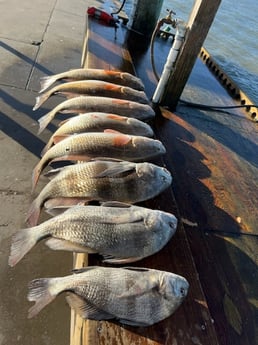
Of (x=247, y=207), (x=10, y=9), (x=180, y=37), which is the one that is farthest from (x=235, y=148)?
(x=10, y=9)

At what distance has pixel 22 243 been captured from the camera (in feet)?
7.69

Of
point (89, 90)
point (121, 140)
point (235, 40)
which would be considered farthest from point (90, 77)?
point (235, 40)

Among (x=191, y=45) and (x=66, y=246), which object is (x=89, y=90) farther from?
(x=66, y=246)

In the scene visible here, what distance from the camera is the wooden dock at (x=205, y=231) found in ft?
7.19

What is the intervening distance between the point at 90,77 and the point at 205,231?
2579 mm

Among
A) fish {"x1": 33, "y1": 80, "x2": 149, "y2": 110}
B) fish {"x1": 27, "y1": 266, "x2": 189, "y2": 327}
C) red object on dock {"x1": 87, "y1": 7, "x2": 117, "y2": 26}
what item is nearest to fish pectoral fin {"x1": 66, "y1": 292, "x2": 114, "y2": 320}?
fish {"x1": 27, "y1": 266, "x2": 189, "y2": 327}

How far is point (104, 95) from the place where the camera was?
13.5 ft

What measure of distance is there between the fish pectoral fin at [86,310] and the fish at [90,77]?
10.2 feet

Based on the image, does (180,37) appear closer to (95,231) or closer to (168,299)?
(95,231)

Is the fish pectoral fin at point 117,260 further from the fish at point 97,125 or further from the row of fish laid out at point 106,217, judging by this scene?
the fish at point 97,125

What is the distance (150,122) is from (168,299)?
3.03 m

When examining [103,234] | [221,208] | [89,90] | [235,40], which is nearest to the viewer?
[103,234]

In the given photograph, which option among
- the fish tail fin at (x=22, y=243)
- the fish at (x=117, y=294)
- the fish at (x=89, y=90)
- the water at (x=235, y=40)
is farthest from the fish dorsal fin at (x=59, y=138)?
the water at (x=235, y=40)

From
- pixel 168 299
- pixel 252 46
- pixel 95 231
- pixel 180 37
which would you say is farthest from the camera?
pixel 252 46
